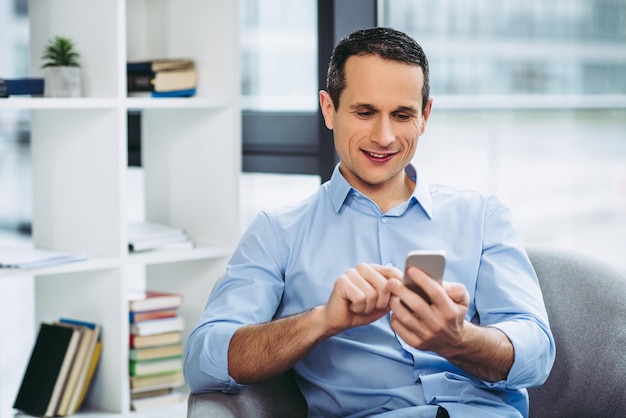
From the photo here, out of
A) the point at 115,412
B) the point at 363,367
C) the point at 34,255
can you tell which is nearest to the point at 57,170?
the point at 34,255

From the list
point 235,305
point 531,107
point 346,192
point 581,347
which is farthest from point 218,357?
point 531,107

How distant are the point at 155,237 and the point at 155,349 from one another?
333 millimetres

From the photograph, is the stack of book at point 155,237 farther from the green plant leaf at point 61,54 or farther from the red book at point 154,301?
the green plant leaf at point 61,54

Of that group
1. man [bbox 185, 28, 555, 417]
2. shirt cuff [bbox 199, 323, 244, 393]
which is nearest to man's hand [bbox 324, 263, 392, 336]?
man [bbox 185, 28, 555, 417]

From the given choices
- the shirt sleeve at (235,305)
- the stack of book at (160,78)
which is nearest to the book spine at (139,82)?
the stack of book at (160,78)

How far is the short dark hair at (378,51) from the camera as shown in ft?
6.04

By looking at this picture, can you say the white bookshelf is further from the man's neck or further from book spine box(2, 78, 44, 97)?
the man's neck

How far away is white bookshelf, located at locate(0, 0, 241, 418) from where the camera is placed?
2623mm

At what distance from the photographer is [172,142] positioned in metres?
3.03

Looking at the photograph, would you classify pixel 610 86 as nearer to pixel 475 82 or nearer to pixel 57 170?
pixel 475 82

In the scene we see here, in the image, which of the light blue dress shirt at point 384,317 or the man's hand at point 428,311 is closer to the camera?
the man's hand at point 428,311

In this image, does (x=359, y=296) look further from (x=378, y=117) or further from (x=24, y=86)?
(x=24, y=86)

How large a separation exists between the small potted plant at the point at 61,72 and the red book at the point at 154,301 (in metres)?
0.62

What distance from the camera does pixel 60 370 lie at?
2.63m
